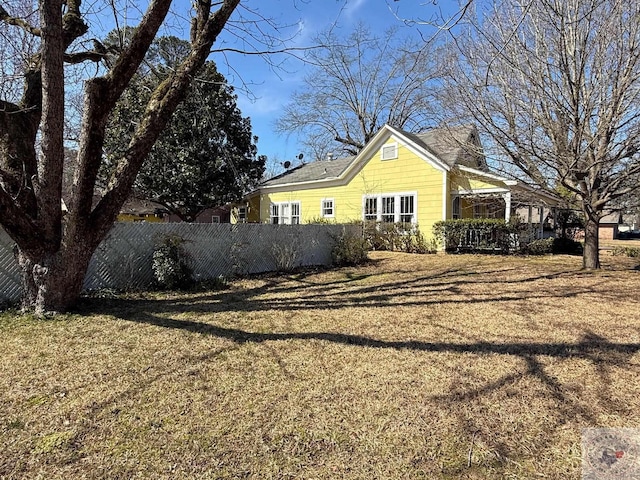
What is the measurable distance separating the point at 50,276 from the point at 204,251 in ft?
11.2

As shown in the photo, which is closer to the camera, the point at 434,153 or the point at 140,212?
the point at 434,153

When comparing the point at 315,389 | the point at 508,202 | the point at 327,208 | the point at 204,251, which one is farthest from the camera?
the point at 327,208

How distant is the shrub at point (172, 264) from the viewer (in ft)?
22.8

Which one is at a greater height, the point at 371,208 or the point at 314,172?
the point at 314,172

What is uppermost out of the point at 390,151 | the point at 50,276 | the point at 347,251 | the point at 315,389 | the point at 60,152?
the point at 390,151

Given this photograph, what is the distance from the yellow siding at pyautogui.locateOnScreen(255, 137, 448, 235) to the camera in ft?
46.5

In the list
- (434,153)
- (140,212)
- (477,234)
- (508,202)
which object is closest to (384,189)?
(434,153)

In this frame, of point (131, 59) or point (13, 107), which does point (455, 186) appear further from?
point (13, 107)

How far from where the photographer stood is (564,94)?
25.0ft

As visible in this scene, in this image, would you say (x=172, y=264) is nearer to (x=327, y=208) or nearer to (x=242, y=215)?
(x=327, y=208)

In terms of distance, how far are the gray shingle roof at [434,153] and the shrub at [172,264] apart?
6.80 m

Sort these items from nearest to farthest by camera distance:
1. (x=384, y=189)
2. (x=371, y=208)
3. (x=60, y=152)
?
(x=60, y=152) < (x=384, y=189) < (x=371, y=208)

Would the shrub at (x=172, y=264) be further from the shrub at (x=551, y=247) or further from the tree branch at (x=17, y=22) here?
the shrub at (x=551, y=247)

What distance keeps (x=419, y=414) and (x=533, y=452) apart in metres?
0.70
